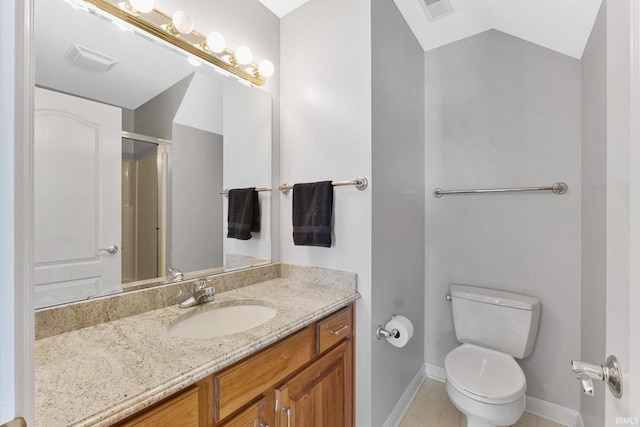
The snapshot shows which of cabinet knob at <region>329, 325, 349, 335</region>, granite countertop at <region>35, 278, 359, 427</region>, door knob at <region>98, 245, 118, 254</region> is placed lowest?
cabinet knob at <region>329, 325, 349, 335</region>

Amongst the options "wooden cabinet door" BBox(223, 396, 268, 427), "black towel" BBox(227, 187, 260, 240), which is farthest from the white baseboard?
"black towel" BBox(227, 187, 260, 240)

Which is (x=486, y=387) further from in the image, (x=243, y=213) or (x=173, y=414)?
(x=243, y=213)

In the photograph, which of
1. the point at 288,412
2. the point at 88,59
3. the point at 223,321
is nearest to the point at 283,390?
the point at 288,412

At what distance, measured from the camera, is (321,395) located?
1186 mm

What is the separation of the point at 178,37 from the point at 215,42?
0.52ft

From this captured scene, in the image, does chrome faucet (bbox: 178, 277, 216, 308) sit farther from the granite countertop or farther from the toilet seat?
the toilet seat

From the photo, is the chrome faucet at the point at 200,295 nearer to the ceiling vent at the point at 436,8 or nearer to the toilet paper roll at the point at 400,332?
the toilet paper roll at the point at 400,332

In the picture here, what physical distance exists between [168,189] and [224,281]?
520 millimetres

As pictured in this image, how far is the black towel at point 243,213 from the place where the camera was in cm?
151

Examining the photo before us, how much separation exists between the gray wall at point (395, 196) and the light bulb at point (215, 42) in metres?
0.74

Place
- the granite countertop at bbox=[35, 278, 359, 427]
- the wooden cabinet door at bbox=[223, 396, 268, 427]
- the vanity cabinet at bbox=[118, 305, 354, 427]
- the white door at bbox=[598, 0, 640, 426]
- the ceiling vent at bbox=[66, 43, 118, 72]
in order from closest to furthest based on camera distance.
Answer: the white door at bbox=[598, 0, 640, 426]
the granite countertop at bbox=[35, 278, 359, 427]
the vanity cabinet at bbox=[118, 305, 354, 427]
the wooden cabinet door at bbox=[223, 396, 268, 427]
the ceiling vent at bbox=[66, 43, 118, 72]

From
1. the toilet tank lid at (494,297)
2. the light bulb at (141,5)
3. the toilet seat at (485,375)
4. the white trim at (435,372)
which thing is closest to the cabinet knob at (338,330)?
the toilet seat at (485,375)

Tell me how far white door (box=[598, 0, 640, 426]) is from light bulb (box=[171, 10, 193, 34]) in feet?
4.47

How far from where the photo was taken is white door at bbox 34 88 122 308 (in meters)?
0.90
